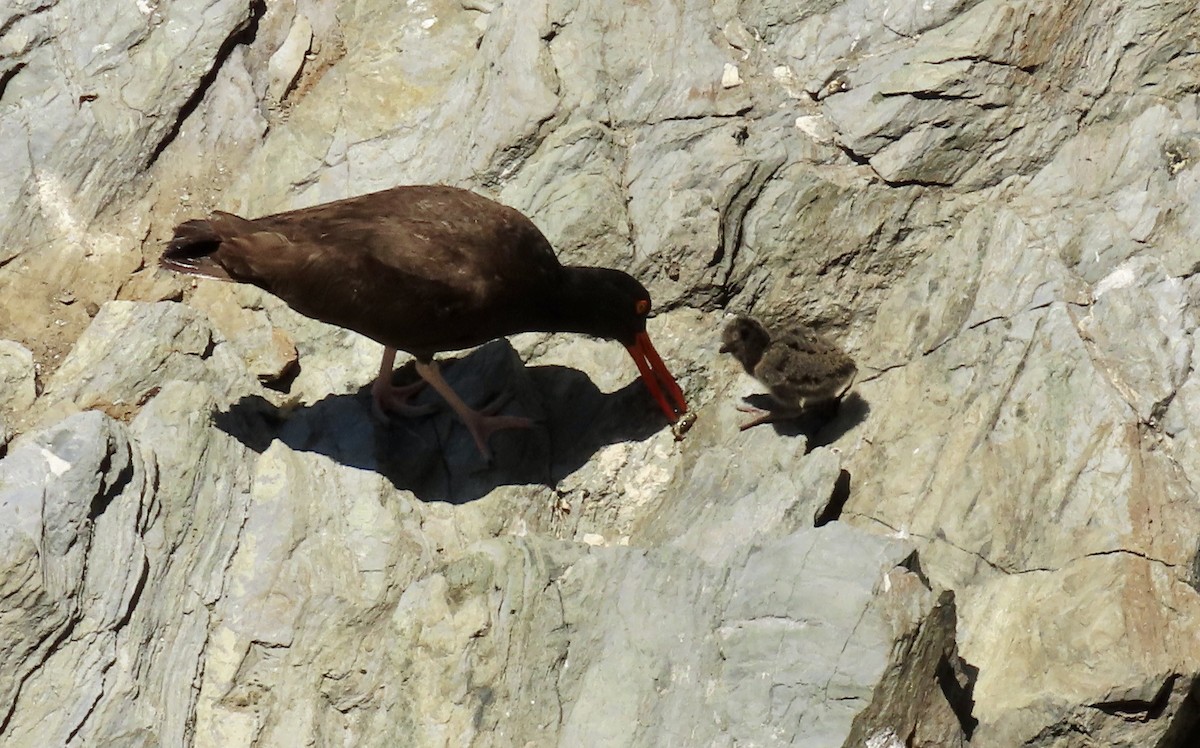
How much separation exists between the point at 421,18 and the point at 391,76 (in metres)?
0.71

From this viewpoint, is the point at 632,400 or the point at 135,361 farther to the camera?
the point at 632,400

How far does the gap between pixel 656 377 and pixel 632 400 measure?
304mm

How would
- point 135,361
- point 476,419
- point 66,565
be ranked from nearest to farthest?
point 66,565, point 135,361, point 476,419

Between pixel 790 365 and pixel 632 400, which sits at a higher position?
pixel 790 365

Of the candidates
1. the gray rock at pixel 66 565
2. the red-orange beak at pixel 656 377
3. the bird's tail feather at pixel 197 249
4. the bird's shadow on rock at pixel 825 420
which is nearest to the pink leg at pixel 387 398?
the bird's tail feather at pixel 197 249

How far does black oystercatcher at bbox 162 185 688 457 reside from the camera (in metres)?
7.70

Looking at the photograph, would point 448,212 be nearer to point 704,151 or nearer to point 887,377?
point 704,151

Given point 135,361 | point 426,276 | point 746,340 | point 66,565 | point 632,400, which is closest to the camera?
point 66,565

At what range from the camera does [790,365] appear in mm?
7391

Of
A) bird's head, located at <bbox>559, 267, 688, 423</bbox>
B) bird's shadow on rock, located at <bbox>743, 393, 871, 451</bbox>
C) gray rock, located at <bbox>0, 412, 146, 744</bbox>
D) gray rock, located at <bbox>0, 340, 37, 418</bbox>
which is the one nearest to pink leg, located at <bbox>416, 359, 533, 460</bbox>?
bird's head, located at <bbox>559, 267, 688, 423</bbox>

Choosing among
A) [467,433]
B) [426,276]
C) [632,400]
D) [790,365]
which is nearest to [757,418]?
[790,365]

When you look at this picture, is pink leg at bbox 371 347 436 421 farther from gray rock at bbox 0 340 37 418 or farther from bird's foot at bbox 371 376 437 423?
gray rock at bbox 0 340 37 418

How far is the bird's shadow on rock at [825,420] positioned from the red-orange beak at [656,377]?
0.59m

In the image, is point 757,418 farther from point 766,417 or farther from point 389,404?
point 389,404
